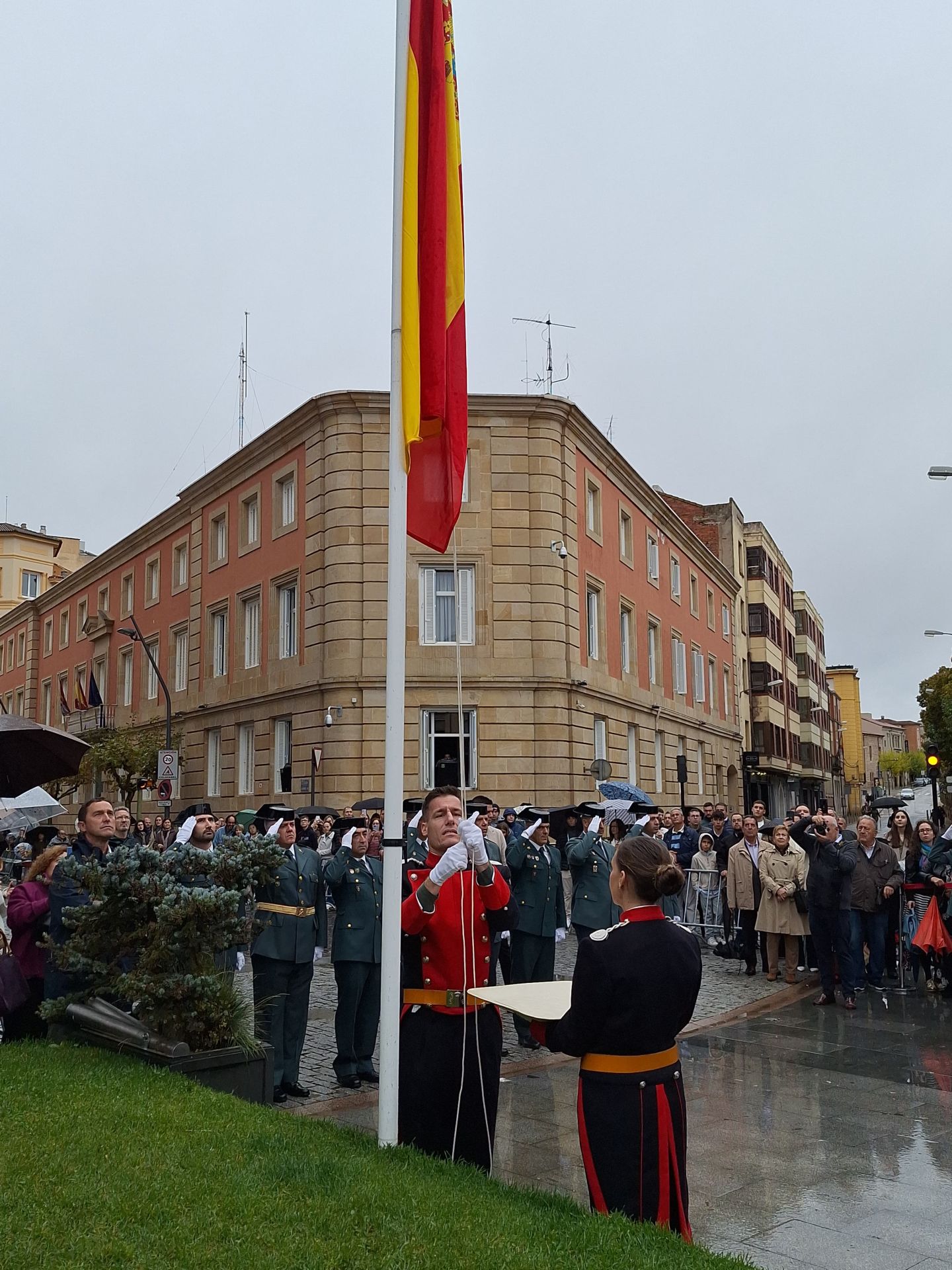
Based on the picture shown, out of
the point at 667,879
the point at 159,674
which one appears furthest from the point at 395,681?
the point at 159,674

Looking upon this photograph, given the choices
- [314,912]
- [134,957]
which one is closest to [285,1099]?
[314,912]

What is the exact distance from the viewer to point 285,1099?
796 cm

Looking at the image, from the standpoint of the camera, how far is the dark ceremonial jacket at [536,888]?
36.3 ft

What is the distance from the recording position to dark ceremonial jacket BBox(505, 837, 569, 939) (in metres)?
11.1

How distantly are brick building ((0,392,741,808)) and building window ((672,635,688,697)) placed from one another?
0.61 metres

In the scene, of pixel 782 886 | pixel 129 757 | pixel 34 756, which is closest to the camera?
pixel 34 756

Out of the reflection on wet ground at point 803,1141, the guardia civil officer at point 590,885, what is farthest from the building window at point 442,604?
the reflection on wet ground at point 803,1141

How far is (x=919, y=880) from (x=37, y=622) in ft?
179

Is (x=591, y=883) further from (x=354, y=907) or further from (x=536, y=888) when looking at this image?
(x=354, y=907)

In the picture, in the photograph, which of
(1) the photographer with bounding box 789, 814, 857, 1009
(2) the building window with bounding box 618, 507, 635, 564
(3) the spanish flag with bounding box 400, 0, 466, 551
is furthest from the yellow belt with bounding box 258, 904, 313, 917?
(2) the building window with bounding box 618, 507, 635, 564

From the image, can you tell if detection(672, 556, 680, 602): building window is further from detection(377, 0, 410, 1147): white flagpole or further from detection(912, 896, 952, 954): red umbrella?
detection(377, 0, 410, 1147): white flagpole

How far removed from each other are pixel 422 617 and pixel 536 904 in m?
18.6

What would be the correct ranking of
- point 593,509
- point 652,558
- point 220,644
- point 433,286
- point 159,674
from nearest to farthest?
point 433,286, point 159,674, point 593,509, point 220,644, point 652,558

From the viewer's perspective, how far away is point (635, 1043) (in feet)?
13.9
